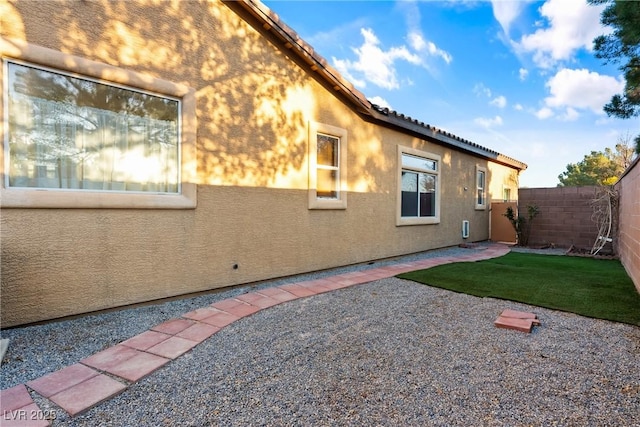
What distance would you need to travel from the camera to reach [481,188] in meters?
15.4

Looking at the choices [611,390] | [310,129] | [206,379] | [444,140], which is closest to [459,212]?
[444,140]

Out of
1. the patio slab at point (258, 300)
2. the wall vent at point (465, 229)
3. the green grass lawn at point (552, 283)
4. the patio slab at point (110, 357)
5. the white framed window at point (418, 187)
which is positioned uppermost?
the white framed window at point (418, 187)

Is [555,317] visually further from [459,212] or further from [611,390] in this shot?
[459,212]

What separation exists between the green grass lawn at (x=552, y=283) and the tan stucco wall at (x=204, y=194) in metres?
2.69

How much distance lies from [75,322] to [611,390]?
250 inches

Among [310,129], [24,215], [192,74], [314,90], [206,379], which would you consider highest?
[314,90]

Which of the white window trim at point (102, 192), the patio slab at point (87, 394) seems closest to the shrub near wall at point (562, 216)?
the white window trim at point (102, 192)

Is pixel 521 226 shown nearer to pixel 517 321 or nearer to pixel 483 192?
pixel 483 192

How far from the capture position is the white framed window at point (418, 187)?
1038 centimetres

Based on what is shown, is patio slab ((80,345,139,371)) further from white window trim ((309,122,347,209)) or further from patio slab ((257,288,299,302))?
white window trim ((309,122,347,209))

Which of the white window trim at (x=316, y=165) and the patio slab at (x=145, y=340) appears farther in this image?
the white window trim at (x=316, y=165)

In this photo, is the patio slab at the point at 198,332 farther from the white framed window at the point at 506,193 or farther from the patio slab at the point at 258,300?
the white framed window at the point at 506,193

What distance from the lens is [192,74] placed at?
558cm

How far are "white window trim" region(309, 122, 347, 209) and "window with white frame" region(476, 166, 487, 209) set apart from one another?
31.0 ft
